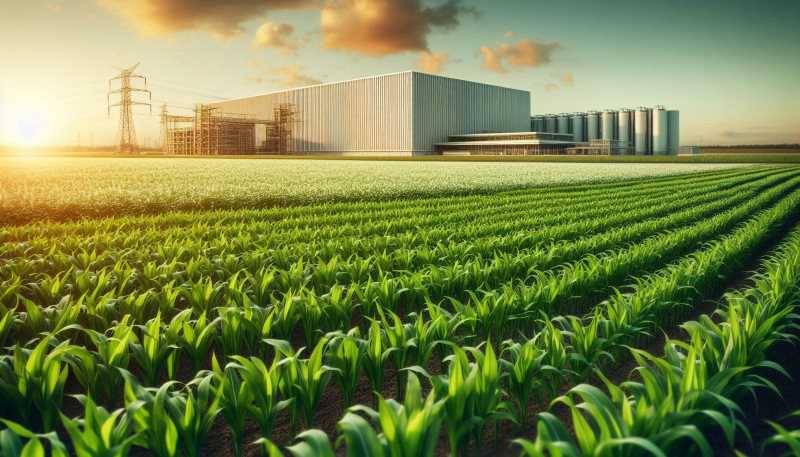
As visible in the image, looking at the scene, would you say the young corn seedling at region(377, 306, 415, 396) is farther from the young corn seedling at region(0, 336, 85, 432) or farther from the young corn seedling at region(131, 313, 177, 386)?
the young corn seedling at region(0, 336, 85, 432)

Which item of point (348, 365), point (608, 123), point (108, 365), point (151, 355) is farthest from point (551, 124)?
point (108, 365)

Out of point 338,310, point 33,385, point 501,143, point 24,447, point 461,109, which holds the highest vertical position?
point 461,109

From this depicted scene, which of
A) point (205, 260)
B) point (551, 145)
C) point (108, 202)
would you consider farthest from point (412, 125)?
point (205, 260)

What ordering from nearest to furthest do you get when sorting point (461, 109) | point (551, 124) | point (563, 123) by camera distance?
point (461, 109)
point (563, 123)
point (551, 124)

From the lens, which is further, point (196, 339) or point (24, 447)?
point (196, 339)

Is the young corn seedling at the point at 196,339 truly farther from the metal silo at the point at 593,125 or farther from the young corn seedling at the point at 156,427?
the metal silo at the point at 593,125

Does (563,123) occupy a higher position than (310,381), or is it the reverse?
(563,123)

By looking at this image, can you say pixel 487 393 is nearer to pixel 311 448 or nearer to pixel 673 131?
pixel 311 448

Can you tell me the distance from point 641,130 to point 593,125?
1033cm

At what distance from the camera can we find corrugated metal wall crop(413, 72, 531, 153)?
335ft

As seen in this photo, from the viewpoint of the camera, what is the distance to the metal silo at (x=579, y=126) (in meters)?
130

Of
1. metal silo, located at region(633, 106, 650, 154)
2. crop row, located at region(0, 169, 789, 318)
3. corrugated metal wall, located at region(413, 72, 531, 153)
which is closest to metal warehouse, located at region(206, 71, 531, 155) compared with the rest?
corrugated metal wall, located at region(413, 72, 531, 153)

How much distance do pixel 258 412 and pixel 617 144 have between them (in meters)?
121

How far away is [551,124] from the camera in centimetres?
13475
